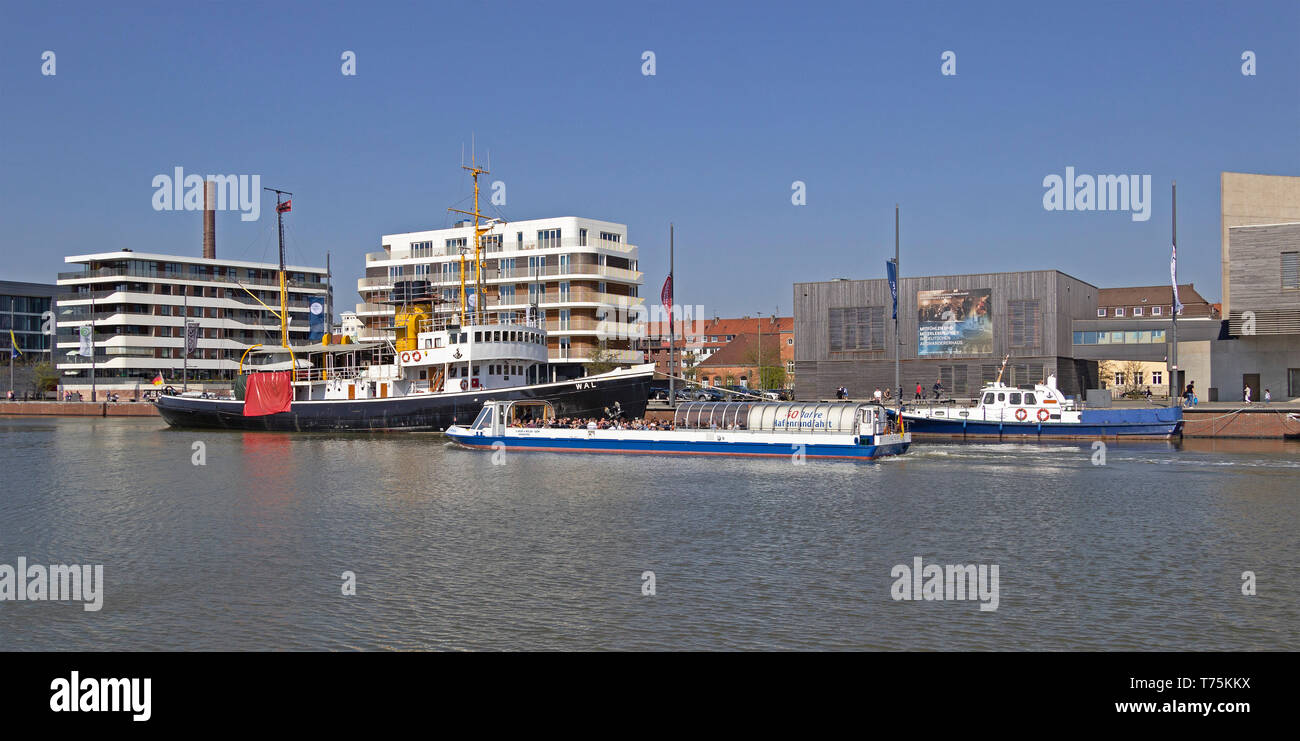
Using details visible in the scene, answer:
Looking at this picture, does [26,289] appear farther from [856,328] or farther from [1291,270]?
[1291,270]

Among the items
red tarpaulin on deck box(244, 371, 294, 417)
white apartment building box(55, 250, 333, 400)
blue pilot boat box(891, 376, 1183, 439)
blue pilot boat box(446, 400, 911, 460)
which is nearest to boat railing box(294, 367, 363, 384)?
red tarpaulin on deck box(244, 371, 294, 417)

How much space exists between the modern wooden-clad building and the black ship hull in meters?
20.6

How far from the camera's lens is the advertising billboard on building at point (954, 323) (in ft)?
240

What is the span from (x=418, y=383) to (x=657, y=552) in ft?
146

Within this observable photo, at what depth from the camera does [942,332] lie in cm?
7412

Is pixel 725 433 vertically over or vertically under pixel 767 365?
under

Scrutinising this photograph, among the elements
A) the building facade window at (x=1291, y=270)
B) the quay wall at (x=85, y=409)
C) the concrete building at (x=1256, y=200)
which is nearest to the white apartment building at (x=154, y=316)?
the quay wall at (x=85, y=409)

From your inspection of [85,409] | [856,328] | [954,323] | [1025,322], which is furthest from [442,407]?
[85,409]

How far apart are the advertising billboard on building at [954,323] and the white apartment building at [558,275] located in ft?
104

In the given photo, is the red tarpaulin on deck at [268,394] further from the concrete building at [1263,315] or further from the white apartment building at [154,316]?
the concrete building at [1263,315]

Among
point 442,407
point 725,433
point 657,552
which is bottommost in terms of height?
point 657,552

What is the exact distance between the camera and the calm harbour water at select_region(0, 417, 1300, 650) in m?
16.2
